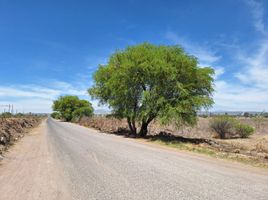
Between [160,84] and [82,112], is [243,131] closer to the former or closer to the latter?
[160,84]

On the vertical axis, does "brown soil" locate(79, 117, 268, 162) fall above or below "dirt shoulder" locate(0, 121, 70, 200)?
above

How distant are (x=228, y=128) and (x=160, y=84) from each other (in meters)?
13.0

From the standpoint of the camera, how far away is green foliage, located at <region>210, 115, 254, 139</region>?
33.0 meters

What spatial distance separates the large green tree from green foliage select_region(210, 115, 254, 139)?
31.7 ft

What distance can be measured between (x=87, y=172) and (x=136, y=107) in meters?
18.3

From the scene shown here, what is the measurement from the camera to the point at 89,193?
735cm

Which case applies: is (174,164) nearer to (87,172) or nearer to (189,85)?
(87,172)

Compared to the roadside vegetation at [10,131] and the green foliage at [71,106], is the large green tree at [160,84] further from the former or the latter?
the green foliage at [71,106]

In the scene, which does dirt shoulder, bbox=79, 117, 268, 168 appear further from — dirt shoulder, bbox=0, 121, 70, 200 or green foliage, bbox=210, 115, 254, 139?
dirt shoulder, bbox=0, 121, 70, 200

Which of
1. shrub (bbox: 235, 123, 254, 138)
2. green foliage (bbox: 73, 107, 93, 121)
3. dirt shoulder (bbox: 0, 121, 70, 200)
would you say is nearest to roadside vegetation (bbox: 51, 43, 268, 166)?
shrub (bbox: 235, 123, 254, 138)

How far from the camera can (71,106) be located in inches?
4166

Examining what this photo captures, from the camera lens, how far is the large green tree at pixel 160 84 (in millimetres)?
23734

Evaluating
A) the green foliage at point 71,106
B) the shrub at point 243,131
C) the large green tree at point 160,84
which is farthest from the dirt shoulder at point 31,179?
the green foliage at point 71,106

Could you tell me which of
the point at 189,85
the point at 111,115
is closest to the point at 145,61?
the point at 189,85
